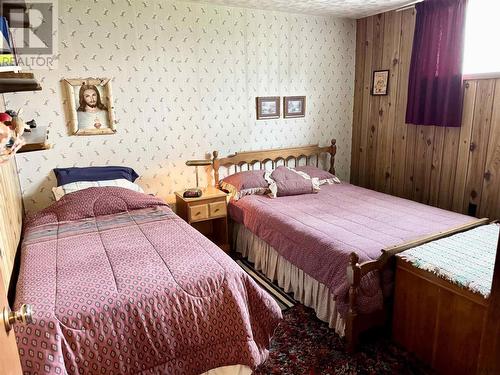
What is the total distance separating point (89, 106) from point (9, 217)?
1218 mm

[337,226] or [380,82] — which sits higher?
[380,82]

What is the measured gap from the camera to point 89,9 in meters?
2.90

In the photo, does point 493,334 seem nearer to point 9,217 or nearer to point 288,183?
point 9,217

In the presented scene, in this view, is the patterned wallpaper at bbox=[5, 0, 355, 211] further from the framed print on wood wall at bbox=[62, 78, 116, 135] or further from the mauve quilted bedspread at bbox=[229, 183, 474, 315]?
the mauve quilted bedspread at bbox=[229, 183, 474, 315]

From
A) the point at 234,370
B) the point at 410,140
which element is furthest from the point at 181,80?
the point at 234,370

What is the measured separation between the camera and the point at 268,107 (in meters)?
3.83

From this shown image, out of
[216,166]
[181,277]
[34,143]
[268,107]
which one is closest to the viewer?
[34,143]

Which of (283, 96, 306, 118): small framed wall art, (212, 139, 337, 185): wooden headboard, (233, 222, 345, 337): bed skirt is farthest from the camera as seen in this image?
(283, 96, 306, 118): small framed wall art

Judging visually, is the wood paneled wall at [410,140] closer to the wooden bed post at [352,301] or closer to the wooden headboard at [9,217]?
the wooden bed post at [352,301]

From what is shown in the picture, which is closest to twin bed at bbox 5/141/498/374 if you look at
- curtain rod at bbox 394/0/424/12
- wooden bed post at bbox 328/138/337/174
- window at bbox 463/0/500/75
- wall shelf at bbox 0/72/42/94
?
wall shelf at bbox 0/72/42/94

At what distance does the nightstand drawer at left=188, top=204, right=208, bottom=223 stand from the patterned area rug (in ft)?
4.04

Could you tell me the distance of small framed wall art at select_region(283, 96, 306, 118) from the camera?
3902 mm

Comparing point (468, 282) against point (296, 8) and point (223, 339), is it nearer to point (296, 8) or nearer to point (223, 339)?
point (223, 339)

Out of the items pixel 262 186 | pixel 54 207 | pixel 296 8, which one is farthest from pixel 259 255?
pixel 296 8
